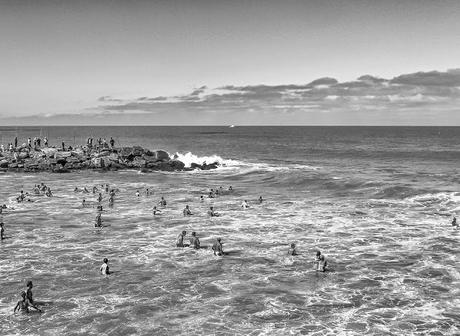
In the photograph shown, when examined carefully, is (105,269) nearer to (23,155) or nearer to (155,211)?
(155,211)

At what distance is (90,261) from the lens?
30.4 m

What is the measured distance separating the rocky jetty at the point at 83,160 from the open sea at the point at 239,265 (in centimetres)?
2405

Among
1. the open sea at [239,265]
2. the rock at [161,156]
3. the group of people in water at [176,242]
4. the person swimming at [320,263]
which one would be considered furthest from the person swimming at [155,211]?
the rock at [161,156]

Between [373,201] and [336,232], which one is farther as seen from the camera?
[373,201]

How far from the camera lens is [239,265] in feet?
98.5

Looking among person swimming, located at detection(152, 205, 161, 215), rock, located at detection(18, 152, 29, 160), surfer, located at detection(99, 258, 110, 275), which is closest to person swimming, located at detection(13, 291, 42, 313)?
surfer, located at detection(99, 258, 110, 275)

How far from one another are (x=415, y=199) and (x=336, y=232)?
2025 centimetres

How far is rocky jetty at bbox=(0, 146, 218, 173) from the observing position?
79.9 m

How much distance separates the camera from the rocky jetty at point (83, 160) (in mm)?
79906

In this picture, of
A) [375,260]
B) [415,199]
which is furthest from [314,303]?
[415,199]

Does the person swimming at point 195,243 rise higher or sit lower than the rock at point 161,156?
lower

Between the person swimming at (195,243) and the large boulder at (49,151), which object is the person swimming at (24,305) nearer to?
the person swimming at (195,243)

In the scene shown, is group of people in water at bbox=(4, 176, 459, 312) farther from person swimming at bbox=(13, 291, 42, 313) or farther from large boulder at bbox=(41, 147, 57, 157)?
large boulder at bbox=(41, 147, 57, 157)

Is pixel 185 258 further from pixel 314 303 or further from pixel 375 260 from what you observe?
pixel 375 260
